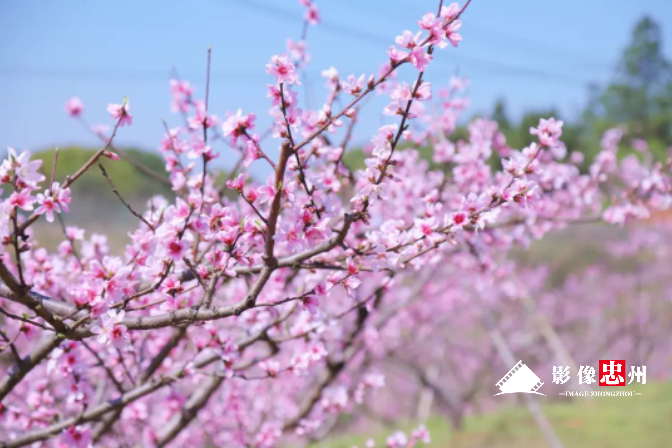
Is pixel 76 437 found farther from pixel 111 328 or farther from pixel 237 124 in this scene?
pixel 237 124

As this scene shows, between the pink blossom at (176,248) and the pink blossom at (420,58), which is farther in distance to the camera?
the pink blossom at (176,248)

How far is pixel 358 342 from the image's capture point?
4914 mm

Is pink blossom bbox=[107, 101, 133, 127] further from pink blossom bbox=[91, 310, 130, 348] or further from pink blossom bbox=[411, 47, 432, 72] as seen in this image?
pink blossom bbox=[411, 47, 432, 72]

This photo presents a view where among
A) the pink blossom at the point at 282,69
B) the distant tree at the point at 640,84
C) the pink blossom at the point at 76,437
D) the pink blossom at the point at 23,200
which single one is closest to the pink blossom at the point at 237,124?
the pink blossom at the point at 282,69

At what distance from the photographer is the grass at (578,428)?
968 centimetres

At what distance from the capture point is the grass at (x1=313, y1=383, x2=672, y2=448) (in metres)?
9.68

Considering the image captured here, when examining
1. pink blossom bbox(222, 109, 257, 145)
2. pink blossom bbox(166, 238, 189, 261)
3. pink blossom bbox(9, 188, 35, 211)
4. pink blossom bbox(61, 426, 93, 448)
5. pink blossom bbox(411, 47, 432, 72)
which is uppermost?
pink blossom bbox(411, 47, 432, 72)

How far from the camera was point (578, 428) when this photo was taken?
1043 centimetres

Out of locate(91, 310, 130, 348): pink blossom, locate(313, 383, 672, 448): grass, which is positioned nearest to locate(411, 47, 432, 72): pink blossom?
locate(91, 310, 130, 348): pink blossom

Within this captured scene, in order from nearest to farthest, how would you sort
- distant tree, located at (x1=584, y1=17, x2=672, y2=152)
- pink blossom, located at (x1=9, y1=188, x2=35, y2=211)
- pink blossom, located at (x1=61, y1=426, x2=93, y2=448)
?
pink blossom, located at (x1=9, y1=188, x2=35, y2=211) → pink blossom, located at (x1=61, y1=426, x2=93, y2=448) → distant tree, located at (x1=584, y1=17, x2=672, y2=152)

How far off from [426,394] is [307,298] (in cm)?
1240

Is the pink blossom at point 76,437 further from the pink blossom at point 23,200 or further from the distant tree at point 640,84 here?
the distant tree at point 640,84

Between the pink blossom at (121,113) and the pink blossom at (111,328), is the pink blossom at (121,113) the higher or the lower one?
the higher one

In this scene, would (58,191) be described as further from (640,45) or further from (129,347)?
(640,45)
